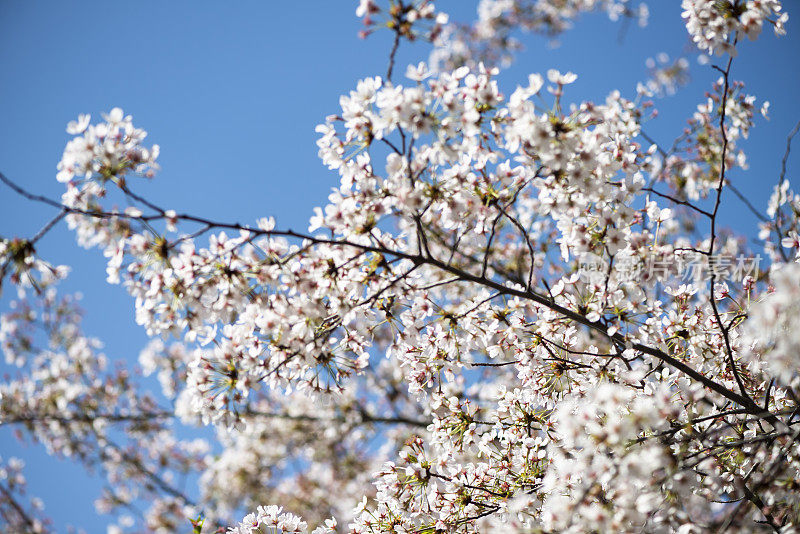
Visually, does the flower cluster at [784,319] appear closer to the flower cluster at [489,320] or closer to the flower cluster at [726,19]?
the flower cluster at [489,320]

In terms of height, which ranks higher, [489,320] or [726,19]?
[726,19]

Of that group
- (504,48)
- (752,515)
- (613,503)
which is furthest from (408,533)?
(504,48)

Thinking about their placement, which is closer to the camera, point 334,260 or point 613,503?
point 613,503

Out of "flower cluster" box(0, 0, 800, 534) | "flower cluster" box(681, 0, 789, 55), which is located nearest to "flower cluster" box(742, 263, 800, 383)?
"flower cluster" box(0, 0, 800, 534)

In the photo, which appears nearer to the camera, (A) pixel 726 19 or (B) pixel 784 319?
(B) pixel 784 319

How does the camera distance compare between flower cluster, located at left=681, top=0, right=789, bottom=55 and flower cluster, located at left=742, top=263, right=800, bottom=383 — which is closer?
flower cluster, located at left=742, top=263, right=800, bottom=383

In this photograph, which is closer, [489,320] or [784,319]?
[784,319]

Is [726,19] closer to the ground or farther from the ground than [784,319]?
farther from the ground

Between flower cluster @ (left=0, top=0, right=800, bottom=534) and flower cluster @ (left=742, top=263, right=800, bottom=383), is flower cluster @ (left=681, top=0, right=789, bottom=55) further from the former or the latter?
flower cluster @ (left=742, top=263, right=800, bottom=383)

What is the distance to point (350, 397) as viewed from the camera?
8.25 m

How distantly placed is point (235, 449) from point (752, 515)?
11.0m

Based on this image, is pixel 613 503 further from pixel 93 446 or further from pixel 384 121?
pixel 93 446

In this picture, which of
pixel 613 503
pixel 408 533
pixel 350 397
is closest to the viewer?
pixel 613 503

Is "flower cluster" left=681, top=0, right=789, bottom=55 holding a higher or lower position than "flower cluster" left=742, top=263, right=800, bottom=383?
higher
